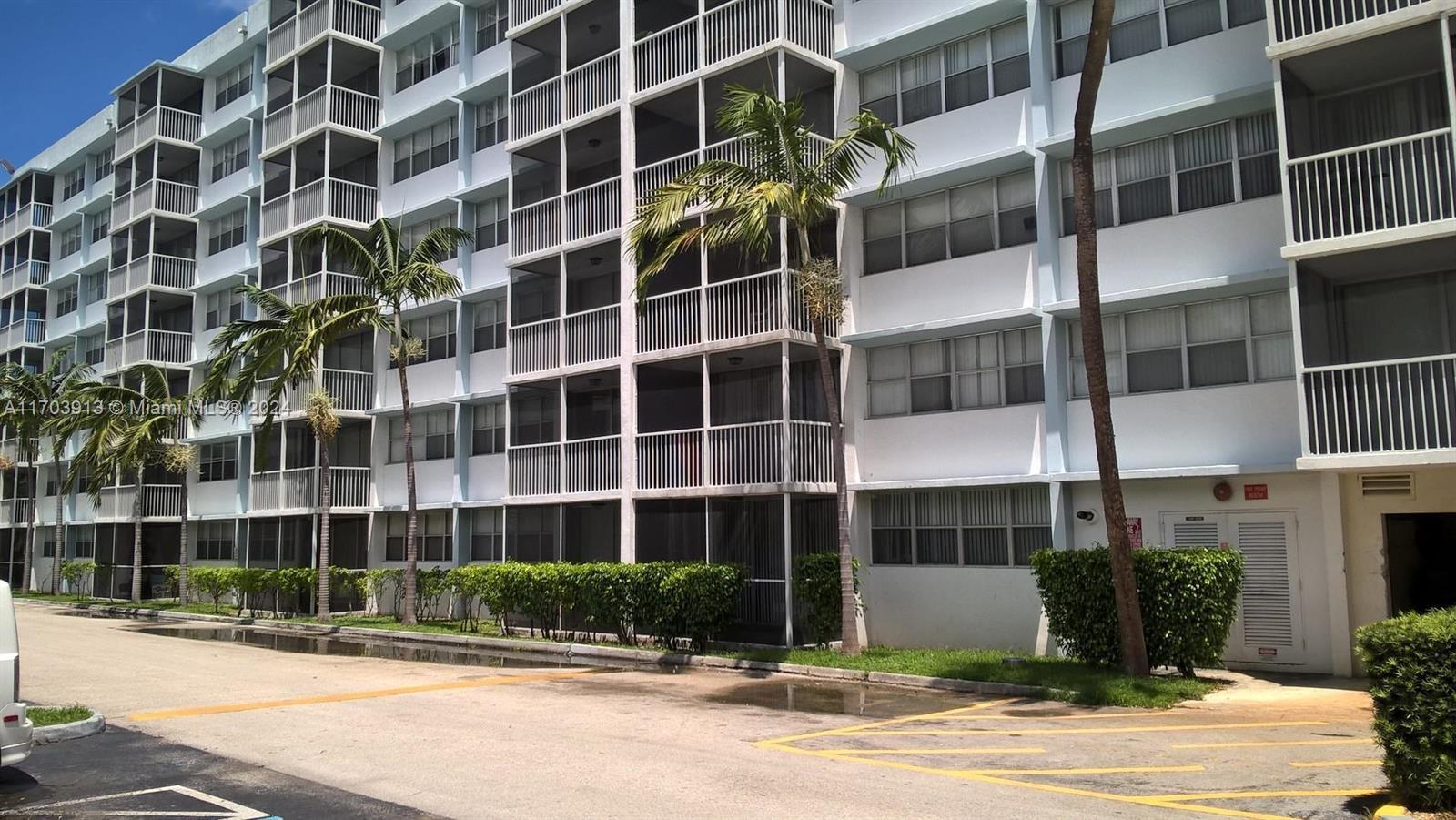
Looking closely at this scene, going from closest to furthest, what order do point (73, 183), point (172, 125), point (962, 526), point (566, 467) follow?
point (962, 526) < point (566, 467) < point (172, 125) < point (73, 183)

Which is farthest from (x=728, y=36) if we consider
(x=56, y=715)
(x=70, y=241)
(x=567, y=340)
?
(x=70, y=241)

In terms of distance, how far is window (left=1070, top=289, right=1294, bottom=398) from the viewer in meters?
17.5

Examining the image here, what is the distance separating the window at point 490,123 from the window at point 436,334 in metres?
5.07

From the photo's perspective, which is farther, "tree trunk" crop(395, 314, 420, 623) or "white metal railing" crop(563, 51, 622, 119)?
"tree trunk" crop(395, 314, 420, 623)

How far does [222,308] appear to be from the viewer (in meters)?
43.4

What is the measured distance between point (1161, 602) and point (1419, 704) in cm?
788

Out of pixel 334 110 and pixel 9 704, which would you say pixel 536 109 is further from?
pixel 9 704

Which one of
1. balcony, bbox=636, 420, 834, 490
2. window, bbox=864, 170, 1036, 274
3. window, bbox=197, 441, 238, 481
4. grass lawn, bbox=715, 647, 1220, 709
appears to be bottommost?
grass lawn, bbox=715, 647, 1220, 709

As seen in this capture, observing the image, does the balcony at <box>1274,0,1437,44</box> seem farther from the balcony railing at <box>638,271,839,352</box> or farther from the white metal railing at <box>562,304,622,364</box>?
the white metal railing at <box>562,304,622,364</box>

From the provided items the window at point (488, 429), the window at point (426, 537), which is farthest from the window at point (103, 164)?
the window at point (488, 429)

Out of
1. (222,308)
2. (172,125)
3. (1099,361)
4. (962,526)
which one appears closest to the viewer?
(1099,361)

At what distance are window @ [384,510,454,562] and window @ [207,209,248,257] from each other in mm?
15249

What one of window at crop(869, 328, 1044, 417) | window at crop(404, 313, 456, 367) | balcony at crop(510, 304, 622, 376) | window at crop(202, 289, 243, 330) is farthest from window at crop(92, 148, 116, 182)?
window at crop(869, 328, 1044, 417)

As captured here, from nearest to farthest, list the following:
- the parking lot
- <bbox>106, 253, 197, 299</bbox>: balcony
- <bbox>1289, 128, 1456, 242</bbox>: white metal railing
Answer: the parking lot, <bbox>1289, 128, 1456, 242</bbox>: white metal railing, <bbox>106, 253, 197, 299</bbox>: balcony
